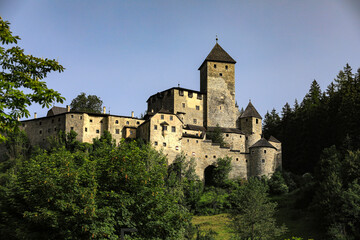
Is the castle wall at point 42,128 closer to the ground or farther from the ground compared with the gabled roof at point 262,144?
farther from the ground

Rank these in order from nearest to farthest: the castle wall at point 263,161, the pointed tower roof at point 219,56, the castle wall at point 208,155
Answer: the castle wall at point 208,155, the castle wall at point 263,161, the pointed tower roof at point 219,56

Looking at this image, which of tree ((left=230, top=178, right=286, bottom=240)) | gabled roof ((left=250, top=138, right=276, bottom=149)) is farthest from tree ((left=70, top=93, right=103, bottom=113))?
tree ((left=230, top=178, right=286, bottom=240))

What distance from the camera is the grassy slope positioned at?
1875 inches

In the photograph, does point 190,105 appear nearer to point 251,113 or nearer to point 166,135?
point 251,113

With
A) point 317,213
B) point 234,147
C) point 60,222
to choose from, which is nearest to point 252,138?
point 234,147

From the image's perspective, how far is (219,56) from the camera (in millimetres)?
77750

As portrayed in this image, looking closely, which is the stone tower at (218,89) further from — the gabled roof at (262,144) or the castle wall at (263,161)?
the castle wall at (263,161)

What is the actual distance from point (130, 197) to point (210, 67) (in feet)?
176

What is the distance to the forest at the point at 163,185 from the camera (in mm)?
22641

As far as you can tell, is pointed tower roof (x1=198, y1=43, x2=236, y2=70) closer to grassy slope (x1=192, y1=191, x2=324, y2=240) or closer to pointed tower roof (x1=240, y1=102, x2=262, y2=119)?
pointed tower roof (x1=240, y1=102, x2=262, y2=119)

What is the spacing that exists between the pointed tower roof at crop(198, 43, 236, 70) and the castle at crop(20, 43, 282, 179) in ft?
0.65

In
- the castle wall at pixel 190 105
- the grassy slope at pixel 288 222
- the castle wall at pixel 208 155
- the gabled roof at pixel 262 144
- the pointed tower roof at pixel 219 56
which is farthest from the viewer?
the pointed tower roof at pixel 219 56

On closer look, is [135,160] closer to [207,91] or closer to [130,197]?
[130,197]

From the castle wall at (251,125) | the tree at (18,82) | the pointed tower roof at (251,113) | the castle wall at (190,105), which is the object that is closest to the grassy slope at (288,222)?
the castle wall at (251,125)
